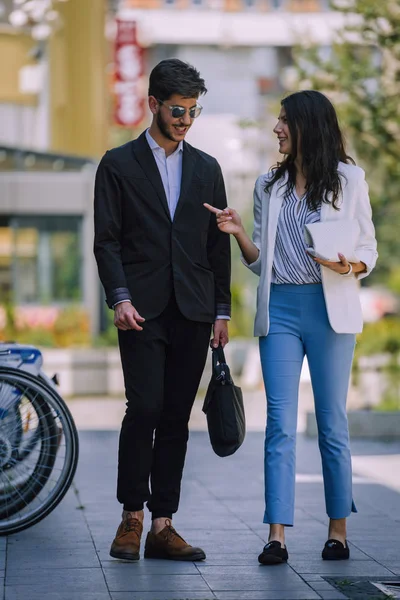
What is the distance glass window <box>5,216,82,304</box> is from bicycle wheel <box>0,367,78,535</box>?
17.9m

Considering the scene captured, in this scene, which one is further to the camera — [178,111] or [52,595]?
[178,111]

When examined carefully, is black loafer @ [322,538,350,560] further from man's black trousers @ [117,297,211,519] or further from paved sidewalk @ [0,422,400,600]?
man's black trousers @ [117,297,211,519]

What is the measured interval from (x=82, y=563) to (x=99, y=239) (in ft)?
4.42

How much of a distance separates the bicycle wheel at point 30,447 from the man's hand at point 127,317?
847 mm

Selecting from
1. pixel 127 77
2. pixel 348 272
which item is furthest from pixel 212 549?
pixel 127 77

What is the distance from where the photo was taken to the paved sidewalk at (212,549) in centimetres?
495

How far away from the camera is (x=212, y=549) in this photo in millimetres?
5840

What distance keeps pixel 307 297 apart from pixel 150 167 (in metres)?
0.86

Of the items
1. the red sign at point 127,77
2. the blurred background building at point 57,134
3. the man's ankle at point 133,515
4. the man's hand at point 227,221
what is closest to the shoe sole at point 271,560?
the man's ankle at point 133,515

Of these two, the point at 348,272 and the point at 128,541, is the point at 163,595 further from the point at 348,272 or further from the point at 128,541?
the point at 348,272

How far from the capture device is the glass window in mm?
24516

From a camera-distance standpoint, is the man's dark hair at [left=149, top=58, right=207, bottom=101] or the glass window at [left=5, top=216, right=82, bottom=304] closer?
the man's dark hair at [left=149, top=58, right=207, bottom=101]

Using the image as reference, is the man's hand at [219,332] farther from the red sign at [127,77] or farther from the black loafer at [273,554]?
the red sign at [127,77]

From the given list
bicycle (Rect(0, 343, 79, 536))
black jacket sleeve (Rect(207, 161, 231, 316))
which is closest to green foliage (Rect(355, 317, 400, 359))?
bicycle (Rect(0, 343, 79, 536))
